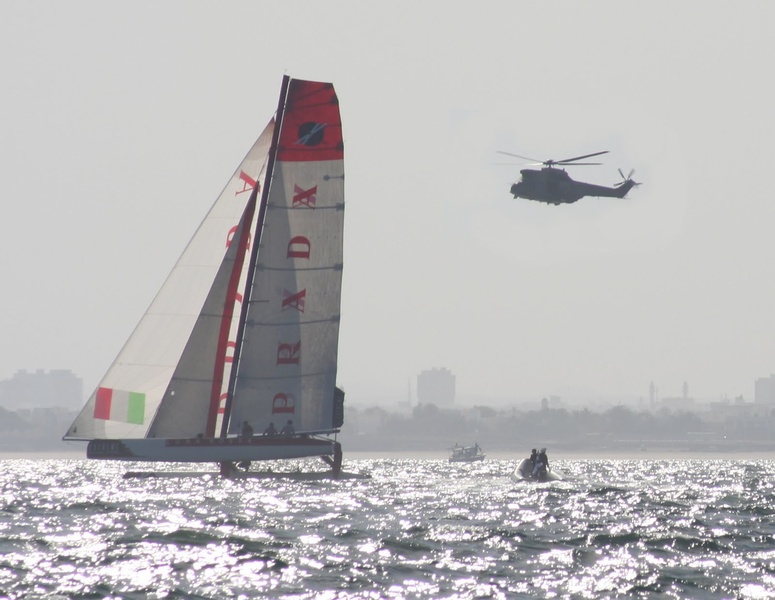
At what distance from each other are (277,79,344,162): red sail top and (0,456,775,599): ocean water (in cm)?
1396

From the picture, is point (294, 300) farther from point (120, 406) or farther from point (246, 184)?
point (120, 406)

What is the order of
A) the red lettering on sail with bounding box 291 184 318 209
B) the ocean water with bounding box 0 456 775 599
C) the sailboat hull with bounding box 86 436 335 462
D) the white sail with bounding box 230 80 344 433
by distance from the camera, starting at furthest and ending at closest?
1. the red lettering on sail with bounding box 291 184 318 209
2. the white sail with bounding box 230 80 344 433
3. the sailboat hull with bounding box 86 436 335 462
4. the ocean water with bounding box 0 456 775 599

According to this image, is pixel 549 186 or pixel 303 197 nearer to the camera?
pixel 303 197

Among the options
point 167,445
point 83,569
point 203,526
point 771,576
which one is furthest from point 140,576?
point 167,445

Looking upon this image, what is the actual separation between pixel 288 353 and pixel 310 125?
8.39m

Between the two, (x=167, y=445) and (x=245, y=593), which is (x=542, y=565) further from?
(x=167, y=445)

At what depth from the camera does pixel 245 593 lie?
20.0 metres

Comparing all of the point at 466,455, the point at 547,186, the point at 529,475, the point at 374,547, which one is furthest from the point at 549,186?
the point at 466,455

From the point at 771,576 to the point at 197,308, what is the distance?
92.8 ft

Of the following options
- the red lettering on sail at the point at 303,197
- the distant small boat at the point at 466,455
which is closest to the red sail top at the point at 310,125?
the red lettering on sail at the point at 303,197

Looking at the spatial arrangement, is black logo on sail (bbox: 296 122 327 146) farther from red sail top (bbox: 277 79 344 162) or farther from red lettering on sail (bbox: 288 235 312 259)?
red lettering on sail (bbox: 288 235 312 259)

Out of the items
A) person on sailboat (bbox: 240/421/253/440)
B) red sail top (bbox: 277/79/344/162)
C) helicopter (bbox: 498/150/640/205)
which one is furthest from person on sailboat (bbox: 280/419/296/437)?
helicopter (bbox: 498/150/640/205)

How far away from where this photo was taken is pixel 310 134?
47844 millimetres

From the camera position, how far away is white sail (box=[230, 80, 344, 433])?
46781 millimetres
